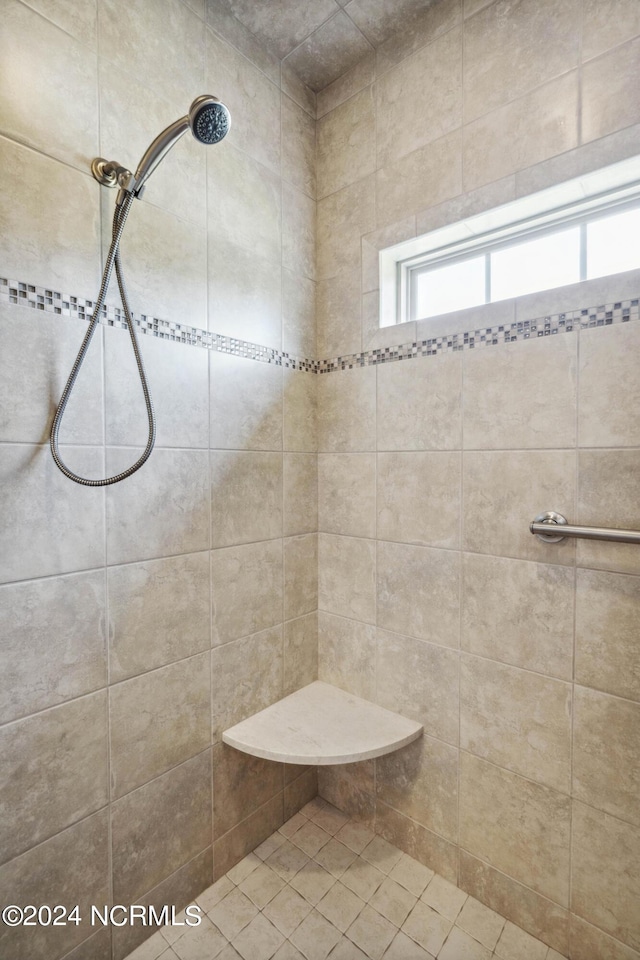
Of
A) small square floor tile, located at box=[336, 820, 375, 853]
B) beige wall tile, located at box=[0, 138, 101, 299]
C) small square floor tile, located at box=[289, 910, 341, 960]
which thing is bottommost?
small square floor tile, located at box=[336, 820, 375, 853]

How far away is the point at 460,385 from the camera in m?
1.36

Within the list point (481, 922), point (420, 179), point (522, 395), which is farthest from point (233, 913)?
point (420, 179)

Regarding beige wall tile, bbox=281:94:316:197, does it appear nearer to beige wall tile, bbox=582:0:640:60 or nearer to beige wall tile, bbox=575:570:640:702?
beige wall tile, bbox=582:0:640:60

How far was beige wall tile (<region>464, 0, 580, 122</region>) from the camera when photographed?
3.79 ft

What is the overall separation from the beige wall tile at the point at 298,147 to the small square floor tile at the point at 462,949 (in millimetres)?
2399

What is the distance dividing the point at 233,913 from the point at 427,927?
548 mm

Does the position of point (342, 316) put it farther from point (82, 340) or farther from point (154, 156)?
point (82, 340)

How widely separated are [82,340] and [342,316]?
2.99 feet

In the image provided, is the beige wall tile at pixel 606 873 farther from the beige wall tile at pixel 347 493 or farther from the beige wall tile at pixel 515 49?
the beige wall tile at pixel 515 49

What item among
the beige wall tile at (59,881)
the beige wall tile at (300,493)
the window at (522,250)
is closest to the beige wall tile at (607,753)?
the beige wall tile at (300,493)

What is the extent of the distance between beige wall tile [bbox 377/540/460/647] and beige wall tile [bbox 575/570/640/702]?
13.2 inches

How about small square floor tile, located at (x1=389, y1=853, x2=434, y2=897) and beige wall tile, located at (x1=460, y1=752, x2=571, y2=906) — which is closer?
beige wall tile, located at (x1=460, y1=752, x2=571, y2=906)

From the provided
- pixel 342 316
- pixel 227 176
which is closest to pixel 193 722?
pixel 342 316

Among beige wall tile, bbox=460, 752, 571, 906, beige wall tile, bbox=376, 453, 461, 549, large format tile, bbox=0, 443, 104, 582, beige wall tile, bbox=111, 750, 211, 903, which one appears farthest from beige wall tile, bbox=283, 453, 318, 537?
beige wall tile, bbox=460, 752, 571, 906
